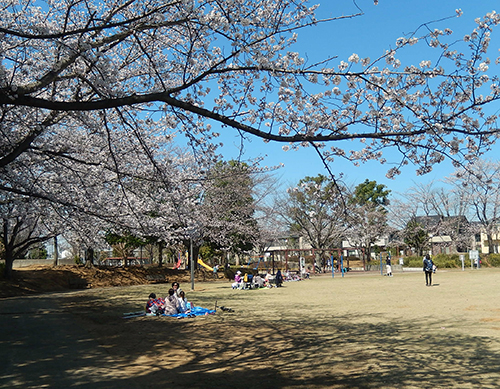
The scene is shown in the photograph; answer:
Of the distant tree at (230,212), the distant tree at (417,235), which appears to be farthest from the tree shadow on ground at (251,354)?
the distant tree at (417,235)

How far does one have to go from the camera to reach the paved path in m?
5.38

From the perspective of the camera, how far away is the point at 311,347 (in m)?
7.28

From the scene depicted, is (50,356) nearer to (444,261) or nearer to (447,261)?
(447,261)

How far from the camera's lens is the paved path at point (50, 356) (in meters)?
5.38

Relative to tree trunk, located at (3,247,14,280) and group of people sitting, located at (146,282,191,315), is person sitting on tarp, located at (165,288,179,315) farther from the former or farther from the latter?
tree trunk, located at (3,247,14,280)

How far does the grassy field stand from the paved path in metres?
0.19

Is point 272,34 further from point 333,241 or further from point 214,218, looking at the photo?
point 333,241

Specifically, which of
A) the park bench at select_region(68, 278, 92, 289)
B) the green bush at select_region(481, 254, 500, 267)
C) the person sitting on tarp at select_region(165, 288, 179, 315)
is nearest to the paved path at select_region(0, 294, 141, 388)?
the person sitting on tarp at select_region(165, 288, 179, 315)

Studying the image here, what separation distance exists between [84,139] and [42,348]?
5932 mm

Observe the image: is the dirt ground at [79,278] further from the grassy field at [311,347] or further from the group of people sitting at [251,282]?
the grassy field at [311,347]

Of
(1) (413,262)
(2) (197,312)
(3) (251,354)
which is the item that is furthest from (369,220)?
(3) (251,354)

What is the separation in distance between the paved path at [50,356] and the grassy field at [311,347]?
0.62 ft

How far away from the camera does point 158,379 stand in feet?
18.2

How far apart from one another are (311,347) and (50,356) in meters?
4.19
